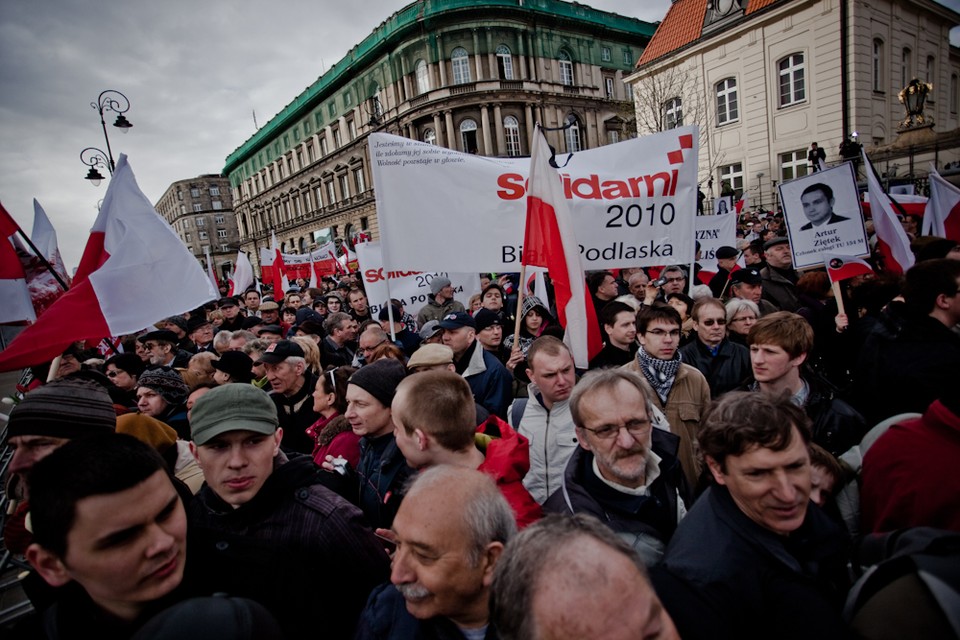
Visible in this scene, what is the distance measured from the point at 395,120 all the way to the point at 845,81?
28.3 m

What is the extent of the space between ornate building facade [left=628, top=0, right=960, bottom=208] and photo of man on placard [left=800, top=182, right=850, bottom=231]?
1700 cm

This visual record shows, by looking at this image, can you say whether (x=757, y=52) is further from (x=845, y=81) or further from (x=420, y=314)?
(x=420, y=314)

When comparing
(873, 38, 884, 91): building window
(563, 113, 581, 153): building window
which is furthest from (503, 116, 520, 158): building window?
(873, 38, 884, 91): building window

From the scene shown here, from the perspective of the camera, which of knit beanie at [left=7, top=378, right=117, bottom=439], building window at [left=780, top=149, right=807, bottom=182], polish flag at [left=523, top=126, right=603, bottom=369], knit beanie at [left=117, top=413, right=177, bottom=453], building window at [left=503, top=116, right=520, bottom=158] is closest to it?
knit beanie at [left=7, top=378, right=117, bottom=439]

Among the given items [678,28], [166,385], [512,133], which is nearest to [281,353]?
[166,385]

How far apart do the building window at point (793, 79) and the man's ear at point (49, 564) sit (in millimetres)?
27719

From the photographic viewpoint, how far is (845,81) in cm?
2008

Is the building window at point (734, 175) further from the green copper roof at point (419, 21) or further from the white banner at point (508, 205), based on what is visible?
the white banner at point (508, 205)

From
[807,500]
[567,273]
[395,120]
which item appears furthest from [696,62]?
[807,500]

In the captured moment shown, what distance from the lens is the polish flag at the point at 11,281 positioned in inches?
127

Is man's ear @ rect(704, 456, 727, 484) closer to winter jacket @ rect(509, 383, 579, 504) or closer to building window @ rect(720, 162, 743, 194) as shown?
winter jacket @ rect(509, 383, 579, 504)

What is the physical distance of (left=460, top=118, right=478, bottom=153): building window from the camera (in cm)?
3481

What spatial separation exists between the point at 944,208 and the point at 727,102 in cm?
2214

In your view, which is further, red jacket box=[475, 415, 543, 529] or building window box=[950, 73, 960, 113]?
building window box=[950, 73, 960, 113]
